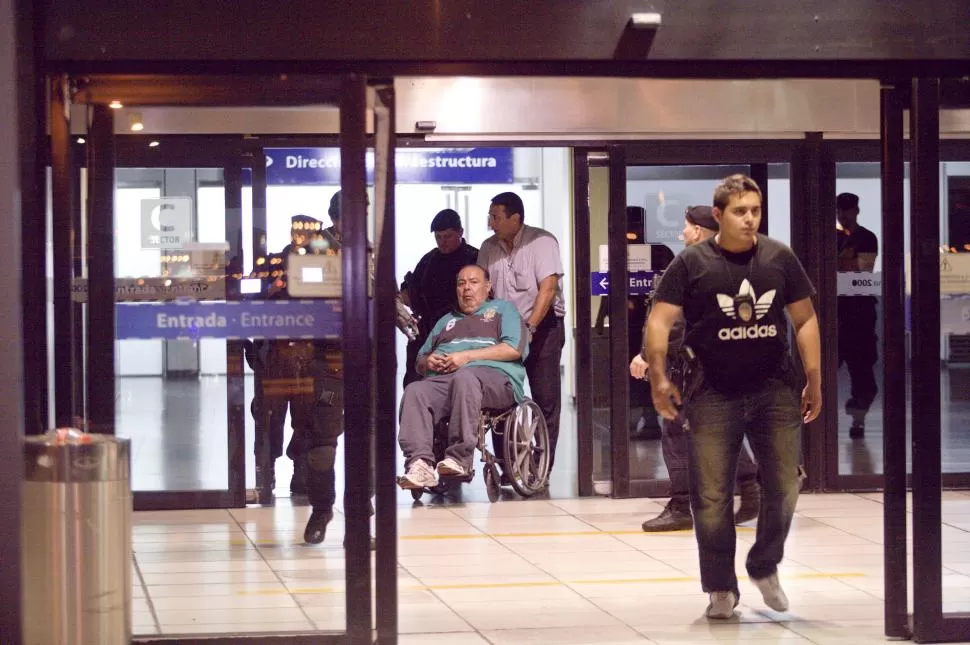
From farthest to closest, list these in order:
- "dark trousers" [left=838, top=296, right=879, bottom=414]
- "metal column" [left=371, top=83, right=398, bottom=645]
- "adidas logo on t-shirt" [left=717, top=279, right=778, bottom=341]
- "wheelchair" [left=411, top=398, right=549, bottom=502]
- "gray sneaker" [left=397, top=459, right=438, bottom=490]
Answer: "dark trousers" [left=838, top=296, right=879, bottom=414] → "wheelchair" [left=411, top=398, right=549, bottom=502] → "gray sneaker" [left=397, top=459, right=438, bottom=490] → "adidas logo on t-shirt" [left=717, top=279, right=778, bottom=341] → "metal column" [left=371, top=83, right=398, bottom=645]

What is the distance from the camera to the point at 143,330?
173 inches

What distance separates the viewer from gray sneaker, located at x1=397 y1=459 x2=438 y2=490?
23.3ft

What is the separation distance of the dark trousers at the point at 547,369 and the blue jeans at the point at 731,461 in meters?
3.22

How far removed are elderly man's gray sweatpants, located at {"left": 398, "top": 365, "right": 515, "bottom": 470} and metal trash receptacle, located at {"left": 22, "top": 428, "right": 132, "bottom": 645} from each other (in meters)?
3.27

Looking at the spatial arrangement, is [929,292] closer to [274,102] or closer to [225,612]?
[274,102]

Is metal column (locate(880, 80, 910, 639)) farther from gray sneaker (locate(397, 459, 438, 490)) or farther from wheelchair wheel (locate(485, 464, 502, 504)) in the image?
wheelchair wheel (locate(485, 464, 502, 504))

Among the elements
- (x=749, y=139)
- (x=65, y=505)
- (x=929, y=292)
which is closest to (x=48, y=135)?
(x=65, y=505)

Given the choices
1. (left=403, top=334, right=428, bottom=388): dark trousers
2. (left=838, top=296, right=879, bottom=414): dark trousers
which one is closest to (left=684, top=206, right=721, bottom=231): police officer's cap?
(left=838, top=296, right=879, bottom=414): dark trousers

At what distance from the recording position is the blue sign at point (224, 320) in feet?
14.4

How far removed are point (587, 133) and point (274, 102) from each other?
3.38m

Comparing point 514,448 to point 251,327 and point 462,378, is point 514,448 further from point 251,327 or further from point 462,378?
point 251,327

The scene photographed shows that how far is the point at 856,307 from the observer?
7891mm

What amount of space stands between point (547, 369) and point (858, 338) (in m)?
1.80

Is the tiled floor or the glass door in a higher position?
the glass door
